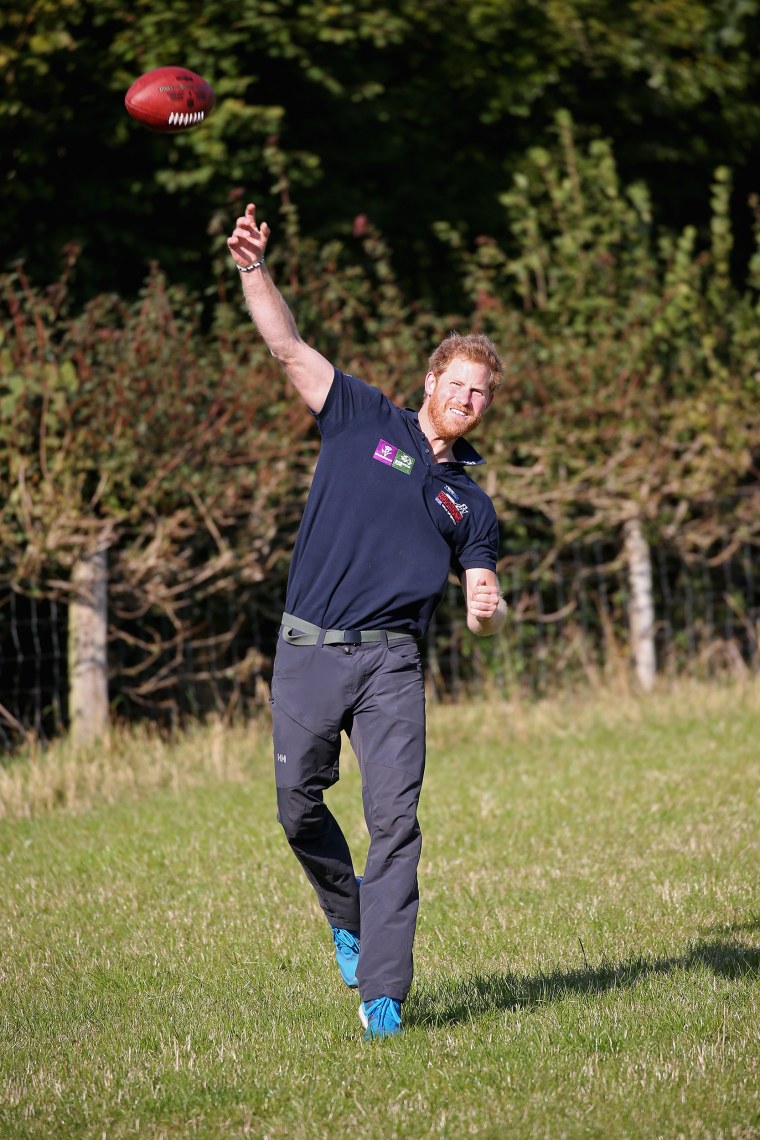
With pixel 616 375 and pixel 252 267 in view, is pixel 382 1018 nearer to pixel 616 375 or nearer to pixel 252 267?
pixel 252 267

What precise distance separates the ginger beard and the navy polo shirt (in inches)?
3.6

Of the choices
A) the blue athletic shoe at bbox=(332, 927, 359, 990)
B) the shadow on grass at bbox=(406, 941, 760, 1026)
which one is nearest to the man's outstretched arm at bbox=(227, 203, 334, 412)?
the blue athletic shoe at bbox=(332, 927, 359, 990)

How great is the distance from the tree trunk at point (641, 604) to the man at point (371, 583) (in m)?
7.02

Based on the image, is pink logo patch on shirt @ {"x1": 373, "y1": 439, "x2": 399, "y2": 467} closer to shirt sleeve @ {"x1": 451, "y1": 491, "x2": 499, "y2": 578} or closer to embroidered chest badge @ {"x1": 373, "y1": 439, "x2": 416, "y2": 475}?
embroidered chest badge @ {"x1": 373, "y1": 439, "x2": 416, "y2": 475}

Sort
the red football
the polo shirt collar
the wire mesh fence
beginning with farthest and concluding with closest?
1. the wire mesh fence
2. the red football
3. the polo shirt collar

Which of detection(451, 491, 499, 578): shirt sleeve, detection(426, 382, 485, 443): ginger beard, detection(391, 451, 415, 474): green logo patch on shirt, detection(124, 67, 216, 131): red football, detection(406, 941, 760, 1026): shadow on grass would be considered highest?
detection(124, 67, 216, 131): red football

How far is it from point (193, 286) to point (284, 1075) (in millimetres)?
8360

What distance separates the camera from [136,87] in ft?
18.1

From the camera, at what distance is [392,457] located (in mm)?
4570

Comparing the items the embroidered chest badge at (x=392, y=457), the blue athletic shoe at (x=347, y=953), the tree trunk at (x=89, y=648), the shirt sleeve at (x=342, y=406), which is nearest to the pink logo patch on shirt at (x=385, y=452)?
the embroidered chest badge at (x=392, y=457)

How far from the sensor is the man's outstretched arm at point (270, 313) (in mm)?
4430

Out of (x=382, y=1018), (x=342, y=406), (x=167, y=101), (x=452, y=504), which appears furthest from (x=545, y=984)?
(x=167, y=101)

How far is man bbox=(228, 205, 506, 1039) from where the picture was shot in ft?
14.5

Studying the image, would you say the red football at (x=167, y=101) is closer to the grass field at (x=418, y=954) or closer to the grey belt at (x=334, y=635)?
the grey belt at (x=334, y=635)
